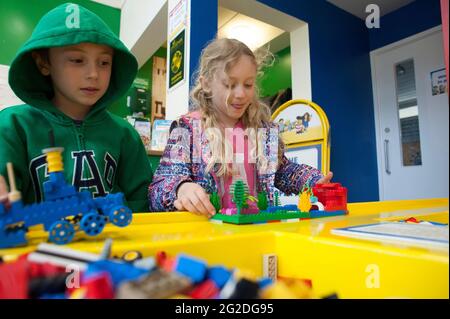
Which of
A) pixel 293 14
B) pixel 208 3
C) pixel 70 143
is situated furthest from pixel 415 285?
pixel 293 14

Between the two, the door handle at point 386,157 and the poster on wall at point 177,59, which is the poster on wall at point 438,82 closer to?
the door handle at point 386,157

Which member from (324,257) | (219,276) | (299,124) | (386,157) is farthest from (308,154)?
(219,276)

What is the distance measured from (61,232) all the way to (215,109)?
676mm

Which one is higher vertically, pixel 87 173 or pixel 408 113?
pixel 408 113

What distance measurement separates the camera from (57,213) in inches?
12.2

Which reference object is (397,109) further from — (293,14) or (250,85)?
(250,85)

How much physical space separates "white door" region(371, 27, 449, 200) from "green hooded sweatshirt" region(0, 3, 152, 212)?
2.25 meters

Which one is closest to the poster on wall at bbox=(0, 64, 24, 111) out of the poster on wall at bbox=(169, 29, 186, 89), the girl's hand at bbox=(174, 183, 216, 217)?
the poster on wall at bbox=(169, 29, 186, 89)

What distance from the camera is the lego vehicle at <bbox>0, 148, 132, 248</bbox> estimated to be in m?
0.29

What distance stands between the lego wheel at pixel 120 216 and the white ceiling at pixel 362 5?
8.18ft

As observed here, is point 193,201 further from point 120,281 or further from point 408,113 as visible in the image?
point 408,113

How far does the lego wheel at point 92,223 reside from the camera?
0.31 metres
